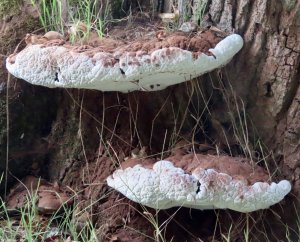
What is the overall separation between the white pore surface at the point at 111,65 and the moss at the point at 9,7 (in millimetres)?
516

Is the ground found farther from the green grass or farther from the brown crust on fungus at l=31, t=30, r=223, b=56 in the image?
the brown crust on fungus at l=31, t=30, r=223, b=56

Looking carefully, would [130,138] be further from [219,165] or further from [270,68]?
[270,68]

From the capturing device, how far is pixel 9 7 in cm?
289

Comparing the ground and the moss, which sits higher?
the moss

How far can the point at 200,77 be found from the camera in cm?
275

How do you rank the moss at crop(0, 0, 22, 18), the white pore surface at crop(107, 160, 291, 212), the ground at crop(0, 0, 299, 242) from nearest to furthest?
the white pore surface at crop(107, 160, 291, 212) < the ground at crop(0, 0, 299, 242) < the moss at crop(0, 0, 22, 18)

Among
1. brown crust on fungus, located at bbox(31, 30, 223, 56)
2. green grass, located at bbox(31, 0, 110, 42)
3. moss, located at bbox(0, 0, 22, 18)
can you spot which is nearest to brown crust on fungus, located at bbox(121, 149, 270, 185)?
brown crust on fungus, located at bbox(31, 30, 223, 56)

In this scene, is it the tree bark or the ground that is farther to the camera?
the ground

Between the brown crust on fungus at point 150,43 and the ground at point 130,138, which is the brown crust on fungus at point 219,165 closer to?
the ground at point 130,138

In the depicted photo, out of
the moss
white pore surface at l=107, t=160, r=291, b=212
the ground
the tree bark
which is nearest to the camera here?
white pore surface at l=107, t=160, r=291, b=212

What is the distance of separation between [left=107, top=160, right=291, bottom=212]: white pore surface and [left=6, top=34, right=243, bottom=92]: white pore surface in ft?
1.22

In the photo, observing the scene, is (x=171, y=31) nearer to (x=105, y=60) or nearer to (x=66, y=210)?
(x=105, y=60)

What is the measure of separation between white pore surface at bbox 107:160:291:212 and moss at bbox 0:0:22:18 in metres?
1.11

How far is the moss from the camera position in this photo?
2893 mm
